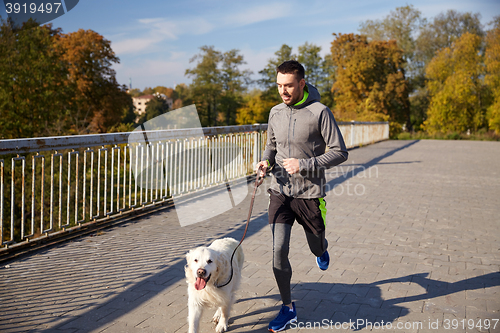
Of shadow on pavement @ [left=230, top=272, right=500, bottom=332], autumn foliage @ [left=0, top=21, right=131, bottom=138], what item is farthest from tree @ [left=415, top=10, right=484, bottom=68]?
shadow on pavement @ [left=230, top=272, right=500, bottom=332]

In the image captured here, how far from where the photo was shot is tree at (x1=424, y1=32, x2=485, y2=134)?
151 ft

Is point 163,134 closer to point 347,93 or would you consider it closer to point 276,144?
point 276,144

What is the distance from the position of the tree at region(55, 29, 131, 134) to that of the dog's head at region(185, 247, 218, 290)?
35387mm

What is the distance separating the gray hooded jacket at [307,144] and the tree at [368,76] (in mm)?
46183

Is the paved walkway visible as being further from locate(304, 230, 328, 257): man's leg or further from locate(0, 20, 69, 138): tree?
locate(0, 20, 69, 138): tree

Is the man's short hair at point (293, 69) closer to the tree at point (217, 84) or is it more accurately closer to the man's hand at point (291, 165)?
the man's hand at point (291, 165)

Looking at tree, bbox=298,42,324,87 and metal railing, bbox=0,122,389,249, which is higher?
tree, bbox=298,42,324,87

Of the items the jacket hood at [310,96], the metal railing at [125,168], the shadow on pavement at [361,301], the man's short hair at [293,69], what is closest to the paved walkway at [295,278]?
the shadow on pavement at [361,301]

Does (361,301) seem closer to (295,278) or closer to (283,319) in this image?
(295,278)

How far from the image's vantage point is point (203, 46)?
196 ft

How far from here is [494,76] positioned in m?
45.2

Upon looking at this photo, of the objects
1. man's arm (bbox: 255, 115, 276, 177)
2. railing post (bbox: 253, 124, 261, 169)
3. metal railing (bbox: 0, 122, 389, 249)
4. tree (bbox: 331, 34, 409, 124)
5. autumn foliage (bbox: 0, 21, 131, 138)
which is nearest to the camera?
man's arm (bbox: 255, 115, 276, 177)

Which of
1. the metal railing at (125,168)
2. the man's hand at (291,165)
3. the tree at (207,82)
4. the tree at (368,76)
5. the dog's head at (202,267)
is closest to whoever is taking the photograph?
the dog's head at (202,267)

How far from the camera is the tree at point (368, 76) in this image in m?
49.0
